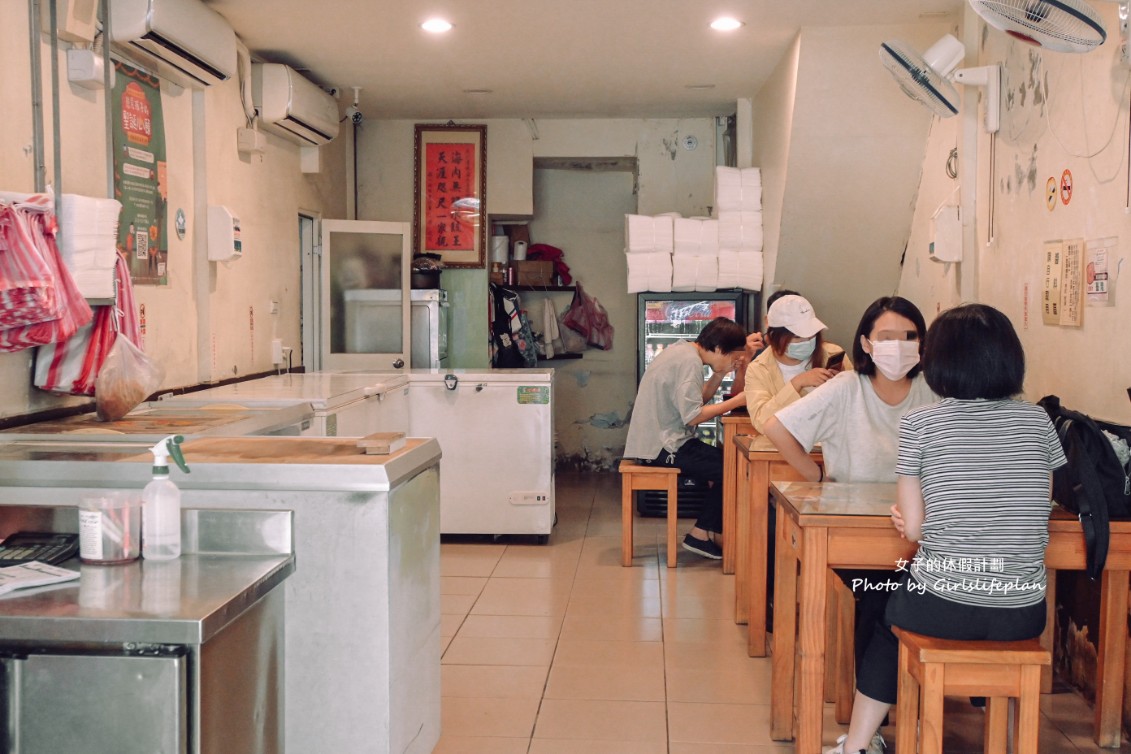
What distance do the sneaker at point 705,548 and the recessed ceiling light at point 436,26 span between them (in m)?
3.01

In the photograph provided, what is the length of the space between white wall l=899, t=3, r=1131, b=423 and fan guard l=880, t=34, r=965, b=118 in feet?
0.86

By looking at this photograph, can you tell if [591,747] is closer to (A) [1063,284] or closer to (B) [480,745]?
(B) [480,745]

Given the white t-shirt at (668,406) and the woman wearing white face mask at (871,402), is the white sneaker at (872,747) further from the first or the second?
the white t-shirt at (668,406)

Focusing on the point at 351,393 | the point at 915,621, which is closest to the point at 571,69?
the point at 351,393

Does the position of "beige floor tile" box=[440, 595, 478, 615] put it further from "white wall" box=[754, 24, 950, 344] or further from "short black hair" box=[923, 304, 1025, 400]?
"white wall" box=[754, 24, 950, 344]

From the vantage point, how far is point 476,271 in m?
7.69

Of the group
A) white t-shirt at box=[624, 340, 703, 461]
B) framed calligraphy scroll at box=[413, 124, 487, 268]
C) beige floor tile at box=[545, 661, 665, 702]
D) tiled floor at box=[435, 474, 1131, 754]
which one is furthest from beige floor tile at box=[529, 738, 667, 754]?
framed calligraphy scroll at box=[413, 124, 487, 268]

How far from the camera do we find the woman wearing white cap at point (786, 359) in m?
4.55

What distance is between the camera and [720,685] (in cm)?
376

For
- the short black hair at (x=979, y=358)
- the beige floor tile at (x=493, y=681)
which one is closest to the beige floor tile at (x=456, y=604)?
the beige floor tile at (x=493, y=681)

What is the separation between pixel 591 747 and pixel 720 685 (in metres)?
0.73

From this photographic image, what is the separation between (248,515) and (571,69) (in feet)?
14.5

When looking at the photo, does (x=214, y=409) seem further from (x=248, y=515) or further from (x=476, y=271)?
(x=476, y=271)

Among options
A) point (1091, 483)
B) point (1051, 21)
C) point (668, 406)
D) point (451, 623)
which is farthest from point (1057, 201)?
point (451, 623)
